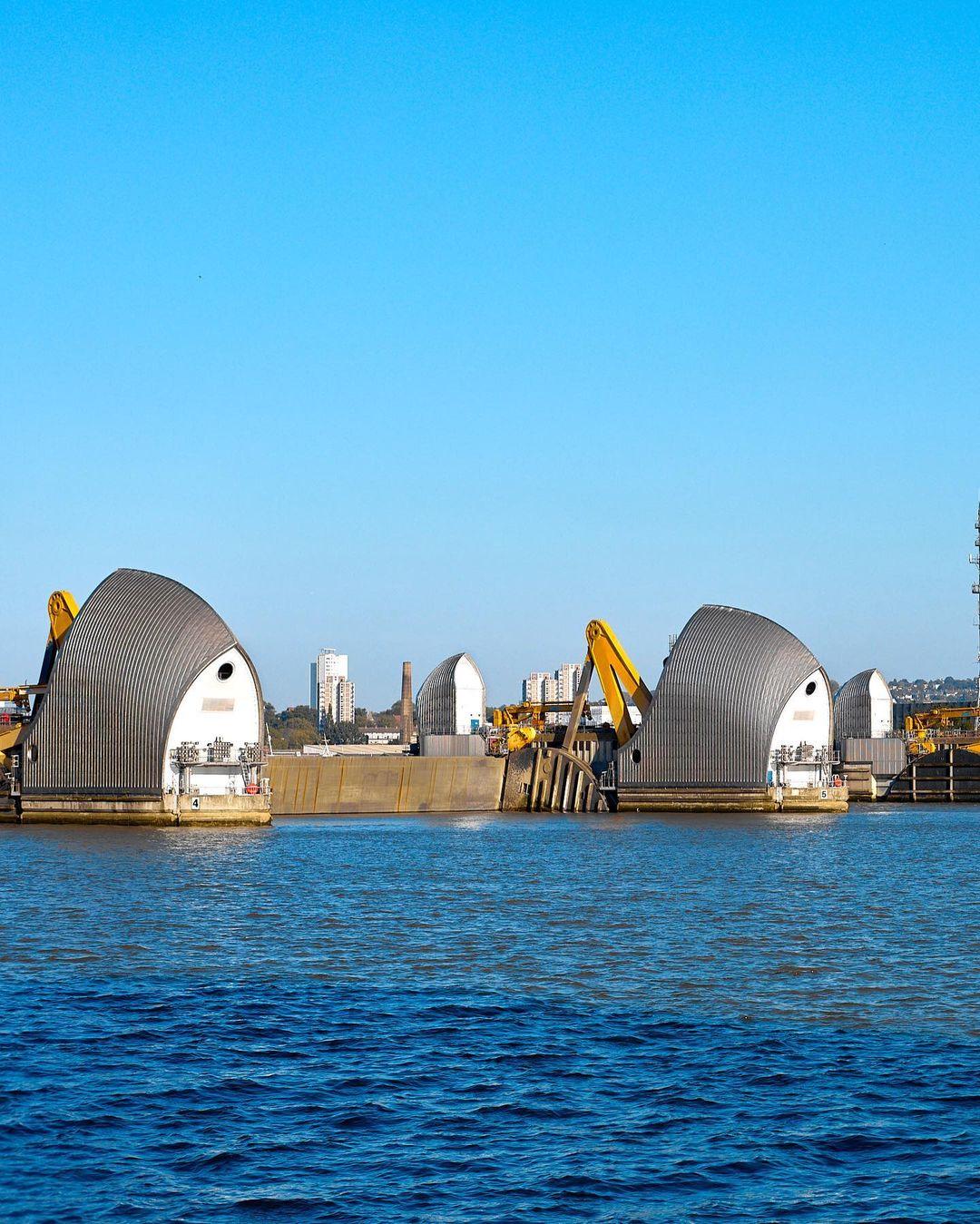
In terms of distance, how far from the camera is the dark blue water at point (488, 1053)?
16703 mm

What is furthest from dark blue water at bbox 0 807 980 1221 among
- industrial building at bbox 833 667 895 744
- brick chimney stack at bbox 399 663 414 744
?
brick chimney stack at bbox 399 663 414 744

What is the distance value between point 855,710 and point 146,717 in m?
68.1

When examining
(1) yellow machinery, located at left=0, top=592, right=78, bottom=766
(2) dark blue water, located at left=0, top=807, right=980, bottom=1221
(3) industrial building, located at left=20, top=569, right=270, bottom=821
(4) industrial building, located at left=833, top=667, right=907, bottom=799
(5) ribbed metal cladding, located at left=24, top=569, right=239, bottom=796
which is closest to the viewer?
(2) dark blue water, located at left=0, top=807, right=980, bottom=1221

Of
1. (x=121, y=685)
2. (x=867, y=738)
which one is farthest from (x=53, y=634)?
(x=867, y=738)

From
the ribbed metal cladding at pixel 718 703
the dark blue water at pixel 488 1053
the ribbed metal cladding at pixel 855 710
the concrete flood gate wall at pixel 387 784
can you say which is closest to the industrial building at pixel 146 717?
the concrete flood gate wall at pixel 387 784

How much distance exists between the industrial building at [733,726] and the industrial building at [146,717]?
81.4 ft

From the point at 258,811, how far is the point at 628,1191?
6071 cm

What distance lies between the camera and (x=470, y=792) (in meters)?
101

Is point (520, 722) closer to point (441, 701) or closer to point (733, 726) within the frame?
point (441, 701)

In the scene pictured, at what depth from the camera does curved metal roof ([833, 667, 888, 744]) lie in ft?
412

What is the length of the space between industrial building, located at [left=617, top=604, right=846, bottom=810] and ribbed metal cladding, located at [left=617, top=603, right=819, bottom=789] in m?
0.05

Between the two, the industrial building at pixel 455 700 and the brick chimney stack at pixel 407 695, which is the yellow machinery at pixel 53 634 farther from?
the brick chimney stack at pixel 407 695

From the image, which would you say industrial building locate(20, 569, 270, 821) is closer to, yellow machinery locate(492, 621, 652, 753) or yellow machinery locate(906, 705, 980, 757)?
yellow machinery locate(492, 621, 652, 753)

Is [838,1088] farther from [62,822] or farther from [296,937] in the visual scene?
[62,822]
